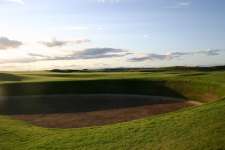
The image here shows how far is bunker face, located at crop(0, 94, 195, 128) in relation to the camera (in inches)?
1042

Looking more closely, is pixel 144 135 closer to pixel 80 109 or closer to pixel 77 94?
pixel 80 109

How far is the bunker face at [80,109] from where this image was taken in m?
26.5

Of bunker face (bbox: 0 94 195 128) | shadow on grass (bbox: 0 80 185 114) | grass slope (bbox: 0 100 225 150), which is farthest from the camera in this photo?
shadow on grass (bbox: 0 80 185 114)

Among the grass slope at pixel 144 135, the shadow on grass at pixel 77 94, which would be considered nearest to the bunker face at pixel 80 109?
the shadow on grass at pixel 77 94

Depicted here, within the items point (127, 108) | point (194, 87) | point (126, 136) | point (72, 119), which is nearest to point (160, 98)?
point (194, 87)

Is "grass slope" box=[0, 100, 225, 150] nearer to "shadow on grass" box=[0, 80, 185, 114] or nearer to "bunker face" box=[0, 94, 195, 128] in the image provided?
"bunker face" box=[0, 94, 195, 128]

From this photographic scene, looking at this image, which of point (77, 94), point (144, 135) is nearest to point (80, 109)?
point (77, 94)

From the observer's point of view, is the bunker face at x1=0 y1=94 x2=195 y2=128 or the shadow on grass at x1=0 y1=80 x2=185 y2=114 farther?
the shadow on grass at x1=0 y1=80 x2=185 y2=114

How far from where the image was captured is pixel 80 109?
32.3 m

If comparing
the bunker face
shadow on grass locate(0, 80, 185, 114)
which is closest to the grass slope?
the bunker face

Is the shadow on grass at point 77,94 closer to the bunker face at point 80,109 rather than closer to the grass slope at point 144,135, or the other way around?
the bunker face at point 80,109

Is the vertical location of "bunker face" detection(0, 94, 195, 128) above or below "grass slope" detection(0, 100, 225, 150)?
below

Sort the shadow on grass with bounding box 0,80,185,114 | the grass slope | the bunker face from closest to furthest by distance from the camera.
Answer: the grass slope, the bunker face, the shadow on grass with bounding box 0,80,185,114

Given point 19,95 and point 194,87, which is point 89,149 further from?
point 19,95
